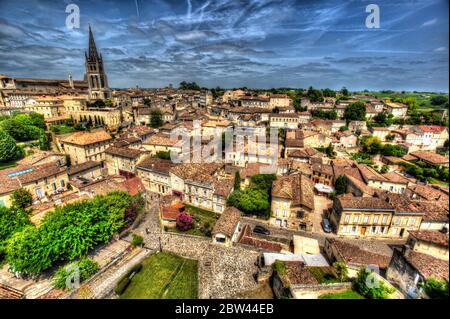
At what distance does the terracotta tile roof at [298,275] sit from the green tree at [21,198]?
24.6 meters

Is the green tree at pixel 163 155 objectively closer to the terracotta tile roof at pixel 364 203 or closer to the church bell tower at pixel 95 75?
the terracotta tile roof at pixel 364 203

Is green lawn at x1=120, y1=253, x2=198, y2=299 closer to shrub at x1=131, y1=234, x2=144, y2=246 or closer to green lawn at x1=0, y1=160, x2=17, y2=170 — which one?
shrub at x1=131, y1=234, x2=144, y2=246

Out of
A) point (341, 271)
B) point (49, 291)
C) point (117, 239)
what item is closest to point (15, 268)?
point (49, 291)

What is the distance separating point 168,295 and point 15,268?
31.8 ft

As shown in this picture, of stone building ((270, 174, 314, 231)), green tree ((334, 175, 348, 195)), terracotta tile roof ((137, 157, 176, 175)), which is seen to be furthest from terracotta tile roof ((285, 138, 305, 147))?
terracotta tile roof ((137, 157, 176, 175))

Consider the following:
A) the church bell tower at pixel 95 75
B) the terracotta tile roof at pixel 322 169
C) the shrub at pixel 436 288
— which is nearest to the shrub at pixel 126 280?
the shrub at pixel 436 288

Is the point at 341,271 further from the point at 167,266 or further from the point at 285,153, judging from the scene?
the point at 285,153

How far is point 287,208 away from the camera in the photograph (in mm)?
20359

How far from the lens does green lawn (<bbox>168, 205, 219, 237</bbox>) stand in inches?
768

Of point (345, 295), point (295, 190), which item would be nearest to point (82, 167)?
point (295, 190)

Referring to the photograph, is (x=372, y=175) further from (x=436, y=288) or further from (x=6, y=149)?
(x=6, y=149)

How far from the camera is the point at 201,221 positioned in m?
21.2

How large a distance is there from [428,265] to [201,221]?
17.5 meters

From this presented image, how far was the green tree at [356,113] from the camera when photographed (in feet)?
168
